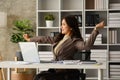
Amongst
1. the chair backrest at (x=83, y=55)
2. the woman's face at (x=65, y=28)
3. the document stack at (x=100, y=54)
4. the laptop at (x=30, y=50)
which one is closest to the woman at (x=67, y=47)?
the woman's face at (x=65, y=28)

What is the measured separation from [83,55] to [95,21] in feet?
7.23

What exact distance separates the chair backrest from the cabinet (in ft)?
5.84

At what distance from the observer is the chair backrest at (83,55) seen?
4027mm

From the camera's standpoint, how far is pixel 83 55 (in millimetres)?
4055

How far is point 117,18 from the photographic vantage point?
6.00 meters

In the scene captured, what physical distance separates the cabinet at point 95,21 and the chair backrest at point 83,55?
178 centimetres

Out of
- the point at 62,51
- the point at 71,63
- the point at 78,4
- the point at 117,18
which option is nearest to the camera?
the point at 71,63

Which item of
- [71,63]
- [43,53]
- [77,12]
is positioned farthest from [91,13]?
[71,63]

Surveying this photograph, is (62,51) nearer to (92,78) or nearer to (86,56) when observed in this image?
(86,56)

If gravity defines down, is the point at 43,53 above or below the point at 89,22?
below

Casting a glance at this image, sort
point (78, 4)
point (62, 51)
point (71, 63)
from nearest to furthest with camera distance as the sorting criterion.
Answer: point (71, 63) < point (62, 51) < point (78, 4)

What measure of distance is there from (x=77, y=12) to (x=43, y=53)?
1.13m

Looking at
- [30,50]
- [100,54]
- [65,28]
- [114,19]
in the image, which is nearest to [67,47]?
[65,28]

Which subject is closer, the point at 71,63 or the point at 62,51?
the point at 71,63
